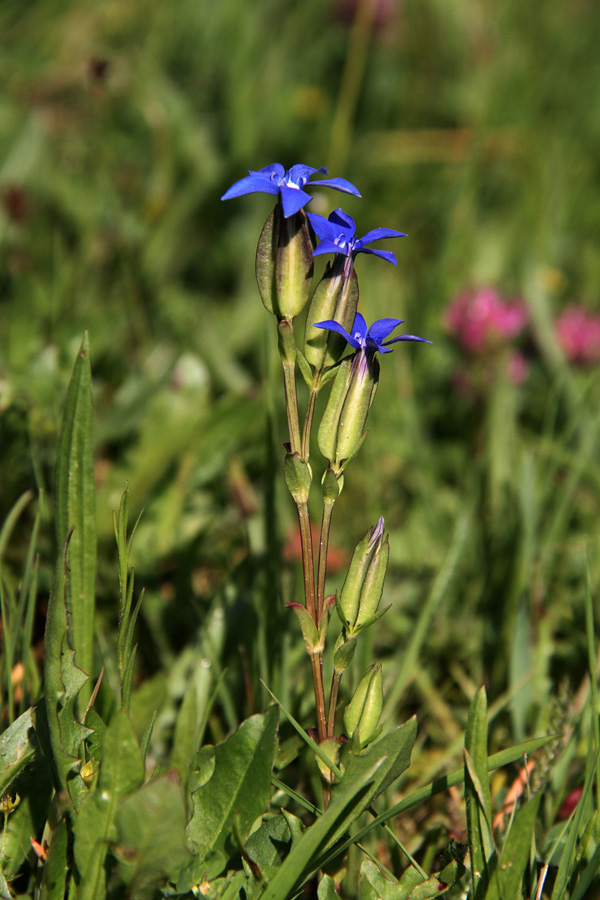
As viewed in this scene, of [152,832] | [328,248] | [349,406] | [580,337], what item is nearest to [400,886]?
[152,832]

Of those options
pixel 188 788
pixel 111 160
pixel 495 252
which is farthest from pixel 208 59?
pixel 188 788

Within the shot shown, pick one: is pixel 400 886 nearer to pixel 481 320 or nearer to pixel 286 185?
pixel 286 185

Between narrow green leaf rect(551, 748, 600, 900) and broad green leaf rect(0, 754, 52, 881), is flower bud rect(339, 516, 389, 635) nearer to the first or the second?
narrow green leaf rect(551, 748, 600, 900)

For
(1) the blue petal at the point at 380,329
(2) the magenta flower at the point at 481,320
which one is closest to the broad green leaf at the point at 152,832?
(1) the blue petal at the point at 380,329

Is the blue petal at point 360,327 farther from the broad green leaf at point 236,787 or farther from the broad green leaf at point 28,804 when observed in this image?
the broad green leaf at point 28,804

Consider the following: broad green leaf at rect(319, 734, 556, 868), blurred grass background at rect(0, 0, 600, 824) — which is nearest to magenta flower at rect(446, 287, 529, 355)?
blurred grass background at rect(0, 0, 600, 824)
